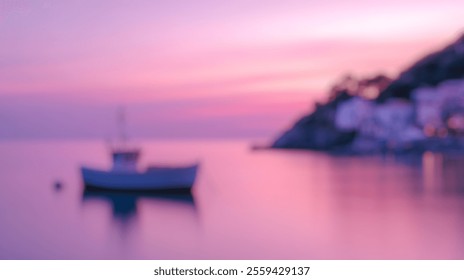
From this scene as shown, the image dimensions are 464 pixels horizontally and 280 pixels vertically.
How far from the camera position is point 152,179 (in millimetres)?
8352

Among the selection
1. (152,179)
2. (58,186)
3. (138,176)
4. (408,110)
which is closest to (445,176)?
(152,179)

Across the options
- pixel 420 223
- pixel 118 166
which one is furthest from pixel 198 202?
pixel 420 223

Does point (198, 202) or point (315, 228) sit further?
point (198, 202)

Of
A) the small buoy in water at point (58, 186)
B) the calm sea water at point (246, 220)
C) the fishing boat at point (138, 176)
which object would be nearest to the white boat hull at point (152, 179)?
the fishing boat at point (138, 176)

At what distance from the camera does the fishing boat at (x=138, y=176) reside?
8375 millimetres

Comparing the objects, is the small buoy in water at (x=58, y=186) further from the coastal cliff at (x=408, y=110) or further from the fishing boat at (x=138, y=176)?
the coastal cliff at (x=408, y=110)

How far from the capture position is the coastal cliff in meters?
19.1

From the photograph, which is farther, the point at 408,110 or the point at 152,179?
the point at 408,110

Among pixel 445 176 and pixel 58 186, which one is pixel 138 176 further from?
pixel 445 176

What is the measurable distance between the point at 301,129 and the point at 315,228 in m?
18.8

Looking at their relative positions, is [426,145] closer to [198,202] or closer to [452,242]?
[198,202]

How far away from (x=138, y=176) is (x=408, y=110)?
554 inches

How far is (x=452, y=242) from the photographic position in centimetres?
492
